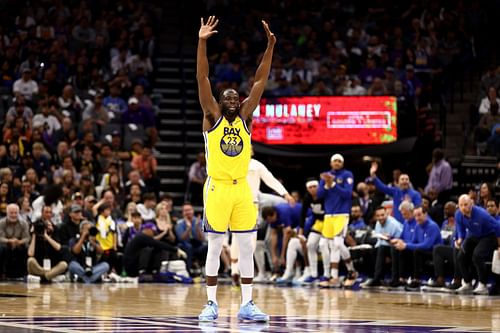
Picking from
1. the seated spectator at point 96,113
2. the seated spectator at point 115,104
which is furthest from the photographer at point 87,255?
the seated spectator at point 115,104

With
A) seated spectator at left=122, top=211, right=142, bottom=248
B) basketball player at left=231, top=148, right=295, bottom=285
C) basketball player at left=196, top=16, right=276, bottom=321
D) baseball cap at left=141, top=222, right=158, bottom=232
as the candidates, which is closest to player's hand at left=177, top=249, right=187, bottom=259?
baseball cap at left=141, top=222, right=158, bottom=232

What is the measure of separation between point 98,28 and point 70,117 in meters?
3.33

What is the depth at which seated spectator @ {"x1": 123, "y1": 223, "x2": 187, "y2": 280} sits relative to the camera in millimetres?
18297

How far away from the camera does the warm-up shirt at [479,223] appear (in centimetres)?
1522

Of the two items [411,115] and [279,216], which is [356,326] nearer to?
[279,216]

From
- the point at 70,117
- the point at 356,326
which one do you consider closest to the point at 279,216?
the point at 70,117

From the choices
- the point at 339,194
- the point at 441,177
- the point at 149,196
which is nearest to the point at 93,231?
the point at 149,196

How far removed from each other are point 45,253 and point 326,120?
22.4 ft

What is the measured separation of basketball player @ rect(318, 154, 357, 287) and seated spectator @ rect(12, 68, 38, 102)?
7940 millimetres

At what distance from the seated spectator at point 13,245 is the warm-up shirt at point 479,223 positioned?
7217 millimetres

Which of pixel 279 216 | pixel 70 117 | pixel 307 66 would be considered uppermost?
pixel 307 66

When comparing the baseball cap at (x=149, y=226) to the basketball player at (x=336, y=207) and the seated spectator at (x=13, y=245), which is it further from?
the basketball player at (x=336, y=207)

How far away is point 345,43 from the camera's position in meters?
25.4

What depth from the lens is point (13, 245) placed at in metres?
17.9
